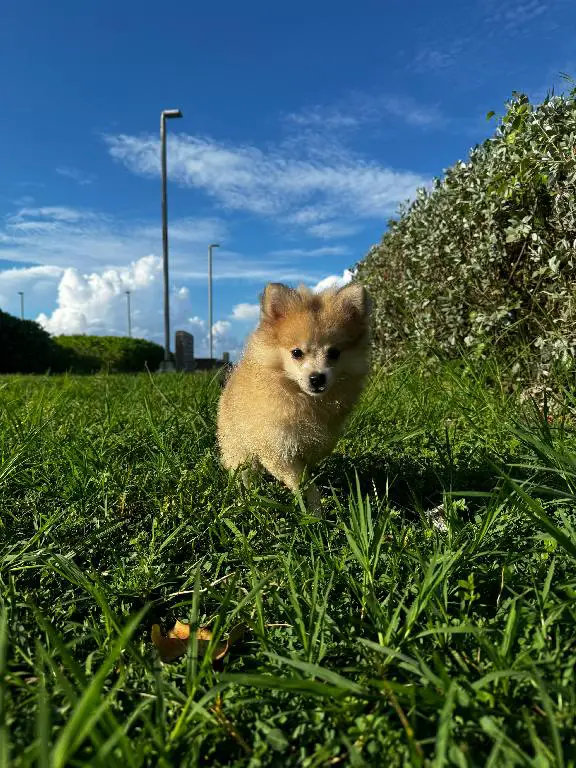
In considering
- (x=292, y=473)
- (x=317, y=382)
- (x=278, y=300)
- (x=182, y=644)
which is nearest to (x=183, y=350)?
(x=278, y=300)

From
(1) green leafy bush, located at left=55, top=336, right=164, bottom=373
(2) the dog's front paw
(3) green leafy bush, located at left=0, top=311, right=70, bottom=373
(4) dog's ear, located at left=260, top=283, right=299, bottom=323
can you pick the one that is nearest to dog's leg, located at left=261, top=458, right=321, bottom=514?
→ (2) the dog's front paw

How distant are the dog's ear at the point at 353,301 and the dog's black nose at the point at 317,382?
1.34 ft

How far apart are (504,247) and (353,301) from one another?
255 cm

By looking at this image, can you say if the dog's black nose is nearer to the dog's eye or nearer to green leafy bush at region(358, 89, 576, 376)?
the dog's eye

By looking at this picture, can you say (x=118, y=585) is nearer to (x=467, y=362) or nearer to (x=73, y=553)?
(x=73, y=553)

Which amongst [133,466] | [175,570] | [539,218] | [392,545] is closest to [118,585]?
[175,570]

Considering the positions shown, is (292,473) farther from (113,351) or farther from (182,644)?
(113,351)

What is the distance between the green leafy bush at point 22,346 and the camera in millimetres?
15898

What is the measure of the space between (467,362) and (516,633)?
10.5ft

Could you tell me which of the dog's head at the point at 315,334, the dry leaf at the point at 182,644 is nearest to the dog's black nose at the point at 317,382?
the dog's head at the point at 315,334

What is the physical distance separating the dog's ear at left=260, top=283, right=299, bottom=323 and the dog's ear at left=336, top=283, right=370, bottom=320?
233mm

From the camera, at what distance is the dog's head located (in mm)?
2658

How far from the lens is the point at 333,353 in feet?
8.96

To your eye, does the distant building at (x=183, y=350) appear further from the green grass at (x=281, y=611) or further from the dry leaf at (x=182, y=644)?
the dry leaf at (x=182, y=644)
